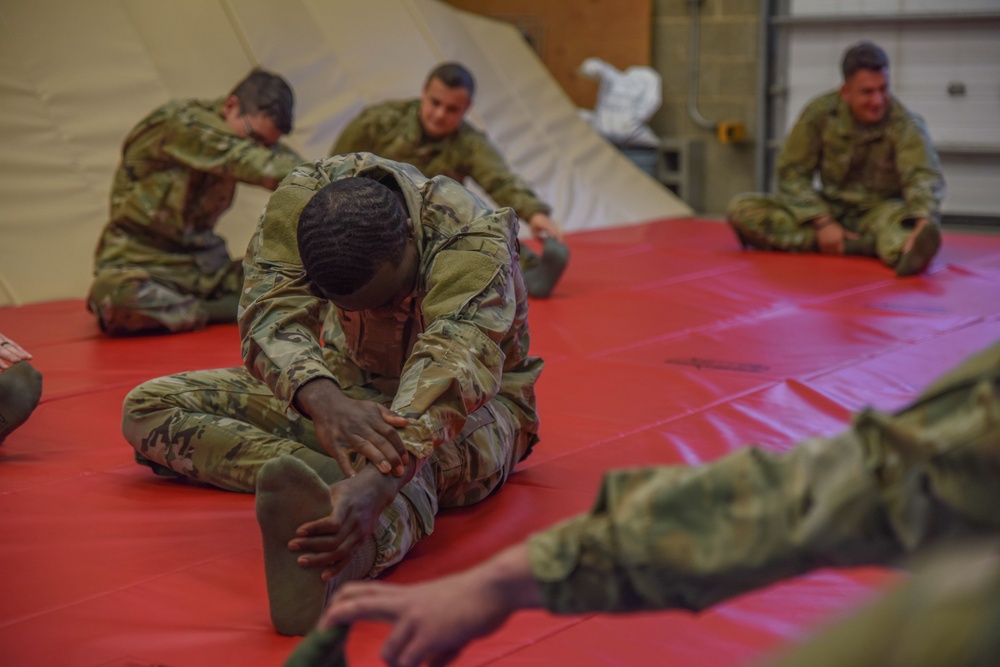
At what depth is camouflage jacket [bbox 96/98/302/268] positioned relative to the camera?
12.8ft

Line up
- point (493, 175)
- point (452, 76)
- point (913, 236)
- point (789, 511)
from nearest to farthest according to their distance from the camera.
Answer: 1. point (789, 511)
2. point (452, 76)
3. point (493, 175)
4. point (913, 236)

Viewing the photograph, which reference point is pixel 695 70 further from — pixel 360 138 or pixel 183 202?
pixel 183 202

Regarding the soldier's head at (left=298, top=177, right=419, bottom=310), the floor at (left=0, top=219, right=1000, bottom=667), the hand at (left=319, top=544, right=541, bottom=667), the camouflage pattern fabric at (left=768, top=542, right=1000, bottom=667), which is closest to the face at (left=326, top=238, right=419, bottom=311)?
the soldier's head at (left=298, top=177, right=419, bottom=310)

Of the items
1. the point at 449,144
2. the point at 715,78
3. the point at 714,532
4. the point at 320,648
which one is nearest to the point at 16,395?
the point at 320,648

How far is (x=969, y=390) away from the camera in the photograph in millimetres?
977

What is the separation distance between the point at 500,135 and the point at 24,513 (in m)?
5.31

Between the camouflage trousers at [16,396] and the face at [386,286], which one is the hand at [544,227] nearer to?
the camouflage trousers at [16,396]

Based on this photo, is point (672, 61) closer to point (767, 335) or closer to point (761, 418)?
point (767, 335)

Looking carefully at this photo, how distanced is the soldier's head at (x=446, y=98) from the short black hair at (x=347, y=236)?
279 cm

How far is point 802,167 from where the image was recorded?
5.98 m

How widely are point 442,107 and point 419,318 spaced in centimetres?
269

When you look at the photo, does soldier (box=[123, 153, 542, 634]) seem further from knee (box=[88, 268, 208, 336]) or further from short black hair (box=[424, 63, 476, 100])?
short black hair (box=[424, 63, 476, 100])

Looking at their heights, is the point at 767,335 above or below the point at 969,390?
below

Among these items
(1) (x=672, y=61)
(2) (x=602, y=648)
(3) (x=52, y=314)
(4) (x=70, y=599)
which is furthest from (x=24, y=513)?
(1) (x=672, y=61)
